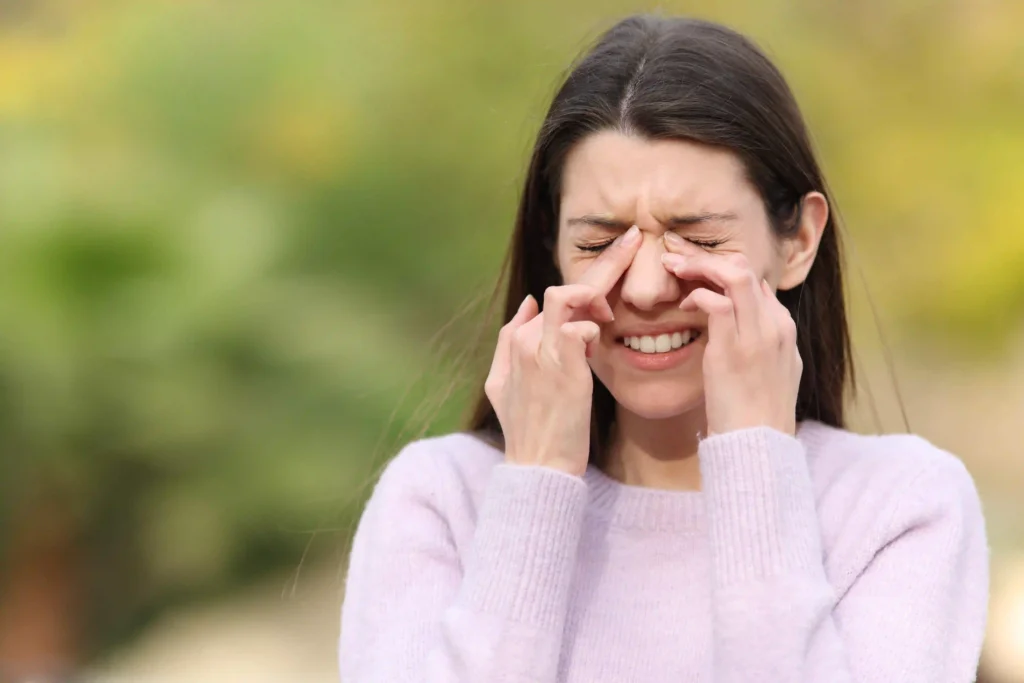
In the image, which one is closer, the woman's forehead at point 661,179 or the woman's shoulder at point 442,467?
the woman's forehead at point 661,179

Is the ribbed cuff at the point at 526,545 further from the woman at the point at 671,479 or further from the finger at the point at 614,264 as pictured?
the finger at the point at 614,264

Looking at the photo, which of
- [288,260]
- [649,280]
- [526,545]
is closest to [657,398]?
[649,280]

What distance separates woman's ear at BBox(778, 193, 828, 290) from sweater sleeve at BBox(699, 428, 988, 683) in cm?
34

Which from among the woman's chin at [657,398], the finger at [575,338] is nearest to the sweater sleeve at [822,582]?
the woman's chin at [657,398]

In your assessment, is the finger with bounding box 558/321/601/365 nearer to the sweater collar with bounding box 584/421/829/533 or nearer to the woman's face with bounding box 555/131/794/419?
the woman's face with bounding box 555/131/794/419

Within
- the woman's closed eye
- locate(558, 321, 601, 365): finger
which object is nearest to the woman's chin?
locate(558, 321, 601, 365): finger

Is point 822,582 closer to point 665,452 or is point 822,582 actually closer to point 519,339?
point 665,452

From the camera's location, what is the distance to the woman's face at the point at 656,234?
5.59ft

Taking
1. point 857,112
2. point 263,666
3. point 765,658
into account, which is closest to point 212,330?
point 263,666

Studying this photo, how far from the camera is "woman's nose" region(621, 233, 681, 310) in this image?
5.51 ft

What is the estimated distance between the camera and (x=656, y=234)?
5.65 feet

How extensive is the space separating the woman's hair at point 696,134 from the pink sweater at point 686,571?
0.20 meters

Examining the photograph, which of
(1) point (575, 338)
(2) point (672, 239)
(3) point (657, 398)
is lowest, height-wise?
(3) point (657, 398)

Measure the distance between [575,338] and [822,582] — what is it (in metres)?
0.46
